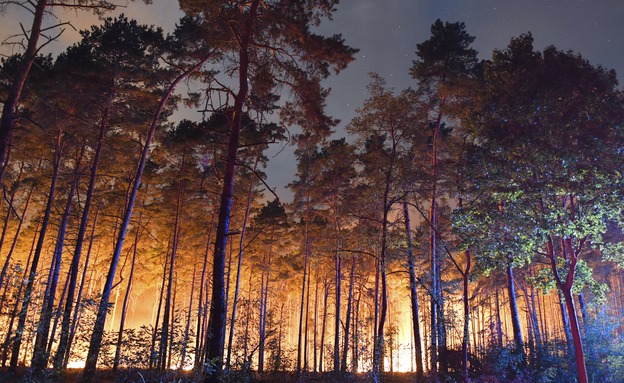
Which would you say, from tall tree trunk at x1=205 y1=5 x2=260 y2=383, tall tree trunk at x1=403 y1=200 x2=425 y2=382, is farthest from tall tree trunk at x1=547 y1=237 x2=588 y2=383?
tall tree trunk at x1=205 y1=5 x2=260 y2=383

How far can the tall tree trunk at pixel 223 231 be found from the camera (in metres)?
7.84

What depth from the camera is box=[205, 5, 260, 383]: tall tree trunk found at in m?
7.84

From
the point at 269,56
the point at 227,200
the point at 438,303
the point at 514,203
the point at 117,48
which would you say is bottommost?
the point at 438,303

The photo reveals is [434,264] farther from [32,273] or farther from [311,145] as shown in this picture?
[32,273]

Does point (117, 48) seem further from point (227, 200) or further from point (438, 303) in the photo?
point (438, 303)

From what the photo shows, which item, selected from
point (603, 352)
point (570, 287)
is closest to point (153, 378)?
point (570, 287)

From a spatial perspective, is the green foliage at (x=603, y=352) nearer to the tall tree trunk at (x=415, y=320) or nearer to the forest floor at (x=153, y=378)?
the forest floor at (x=153, y=378)

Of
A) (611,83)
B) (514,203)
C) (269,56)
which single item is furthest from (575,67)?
(269,56)

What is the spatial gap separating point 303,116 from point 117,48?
8.76 meters

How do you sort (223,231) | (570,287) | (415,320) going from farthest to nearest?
(415,320), (570,287), (223,231)

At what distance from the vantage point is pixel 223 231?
28.4 feet

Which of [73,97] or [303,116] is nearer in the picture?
[303,116]

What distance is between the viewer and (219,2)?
9203mm

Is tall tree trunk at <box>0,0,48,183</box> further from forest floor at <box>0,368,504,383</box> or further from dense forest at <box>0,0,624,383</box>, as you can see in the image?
forest floor at <box>0,368,504,383</box>
